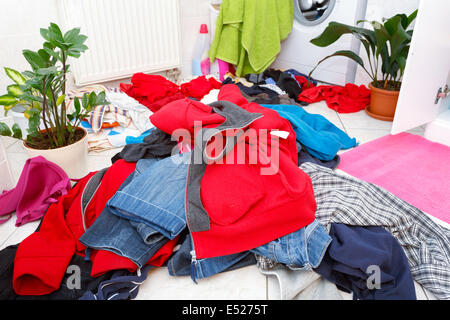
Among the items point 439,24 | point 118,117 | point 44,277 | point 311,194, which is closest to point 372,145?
point 439,24

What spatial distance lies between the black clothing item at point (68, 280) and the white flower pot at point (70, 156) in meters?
0.32

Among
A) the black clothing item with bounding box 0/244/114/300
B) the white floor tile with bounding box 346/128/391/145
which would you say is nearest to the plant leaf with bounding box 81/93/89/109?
the black clothing item with bounding box 0/244/114/300

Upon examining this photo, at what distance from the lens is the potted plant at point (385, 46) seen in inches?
57.3

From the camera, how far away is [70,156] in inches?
41.1

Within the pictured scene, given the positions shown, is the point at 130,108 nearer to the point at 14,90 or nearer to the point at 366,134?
the point at 14,90

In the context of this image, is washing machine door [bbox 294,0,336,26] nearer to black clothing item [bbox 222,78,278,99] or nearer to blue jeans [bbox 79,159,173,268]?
black clothing item [bbox 222,78,278,99]

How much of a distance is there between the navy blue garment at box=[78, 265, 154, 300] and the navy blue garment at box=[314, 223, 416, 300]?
413 mm

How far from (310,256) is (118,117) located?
A: 1.16 m

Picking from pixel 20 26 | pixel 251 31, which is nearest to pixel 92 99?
pixel 20 26

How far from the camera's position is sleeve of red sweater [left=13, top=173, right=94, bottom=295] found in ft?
2.30

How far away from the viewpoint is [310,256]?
729mm

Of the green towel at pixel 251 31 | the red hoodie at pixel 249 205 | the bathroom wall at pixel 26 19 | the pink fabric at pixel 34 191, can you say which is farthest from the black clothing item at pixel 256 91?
the pink fabric at pixel 34 191

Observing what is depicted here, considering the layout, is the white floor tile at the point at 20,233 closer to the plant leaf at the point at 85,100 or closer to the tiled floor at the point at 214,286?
the tiled floor at the point at 214,286

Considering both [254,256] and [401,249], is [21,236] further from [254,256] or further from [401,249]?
[401,249]
